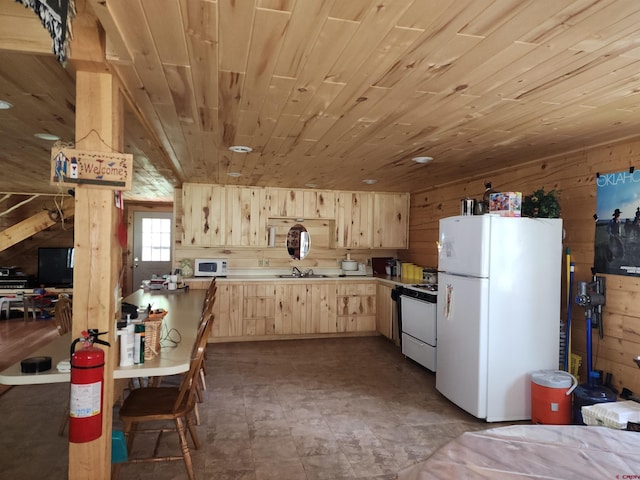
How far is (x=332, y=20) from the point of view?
147 cm

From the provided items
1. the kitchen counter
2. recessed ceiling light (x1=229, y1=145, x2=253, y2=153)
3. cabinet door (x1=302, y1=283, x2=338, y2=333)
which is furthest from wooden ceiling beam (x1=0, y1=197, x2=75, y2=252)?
recessed ceiling light (x1=229, y1=145, x2=253, y2=153)

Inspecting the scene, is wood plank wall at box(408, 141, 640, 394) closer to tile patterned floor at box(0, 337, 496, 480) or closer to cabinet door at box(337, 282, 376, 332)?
tile patterned floor at box(0, 337, 496, 480)

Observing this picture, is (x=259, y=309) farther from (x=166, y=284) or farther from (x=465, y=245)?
(x=465, y=245)

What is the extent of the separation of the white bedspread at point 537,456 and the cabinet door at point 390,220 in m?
4.86

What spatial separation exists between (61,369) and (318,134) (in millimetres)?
2164

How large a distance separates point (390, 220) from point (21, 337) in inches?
223

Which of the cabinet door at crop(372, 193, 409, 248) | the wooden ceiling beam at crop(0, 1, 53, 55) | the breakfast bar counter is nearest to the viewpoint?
the wooden ceiling beam at crop(0, 1, 53, 55)

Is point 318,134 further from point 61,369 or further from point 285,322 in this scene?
point 285,322

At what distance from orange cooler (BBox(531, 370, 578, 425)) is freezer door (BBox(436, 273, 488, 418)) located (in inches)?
14.4

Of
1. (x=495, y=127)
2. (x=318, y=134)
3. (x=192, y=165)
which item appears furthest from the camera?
(x=192, y=165)

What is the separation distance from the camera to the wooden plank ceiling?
1.44m

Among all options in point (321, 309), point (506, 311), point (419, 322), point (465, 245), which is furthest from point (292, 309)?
point (506, 311)

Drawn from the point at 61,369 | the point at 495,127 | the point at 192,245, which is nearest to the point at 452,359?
the point at 495,127

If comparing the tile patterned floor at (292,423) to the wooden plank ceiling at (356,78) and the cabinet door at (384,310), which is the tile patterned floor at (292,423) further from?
the wooden plank ceiling at (356,78)
